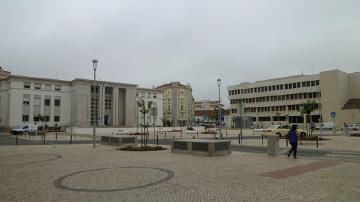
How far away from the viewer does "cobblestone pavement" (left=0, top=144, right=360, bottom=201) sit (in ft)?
23.8

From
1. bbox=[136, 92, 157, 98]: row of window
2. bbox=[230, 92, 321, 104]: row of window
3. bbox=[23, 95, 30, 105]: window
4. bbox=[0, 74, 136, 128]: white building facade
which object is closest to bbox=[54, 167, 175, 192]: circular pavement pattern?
bbox=[0, 74, 136, 128]: white building facade

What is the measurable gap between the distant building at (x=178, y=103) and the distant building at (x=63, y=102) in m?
38.5

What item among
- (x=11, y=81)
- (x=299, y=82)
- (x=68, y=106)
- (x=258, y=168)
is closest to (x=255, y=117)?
(x=299, y=82)

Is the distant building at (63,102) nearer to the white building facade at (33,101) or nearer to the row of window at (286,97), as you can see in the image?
the white building facade at (33,101)

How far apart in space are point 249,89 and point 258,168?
9501 centimetres

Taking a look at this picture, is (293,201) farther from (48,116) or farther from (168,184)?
(48,116)

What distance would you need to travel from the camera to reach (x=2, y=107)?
3132 inches

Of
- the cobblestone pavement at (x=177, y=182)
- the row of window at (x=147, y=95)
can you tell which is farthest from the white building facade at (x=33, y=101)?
the cobblestone pavement at (x=177, y=182)

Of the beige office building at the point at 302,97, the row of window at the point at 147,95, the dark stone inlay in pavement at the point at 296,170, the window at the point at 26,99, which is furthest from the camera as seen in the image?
the row of window at the point at 147,95

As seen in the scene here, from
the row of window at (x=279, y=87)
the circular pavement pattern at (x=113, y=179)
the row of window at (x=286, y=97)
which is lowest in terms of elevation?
the circular pavement pattern at (x=113, y=179)

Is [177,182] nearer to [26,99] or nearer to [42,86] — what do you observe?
[26,99]

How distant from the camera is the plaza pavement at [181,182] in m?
7.26

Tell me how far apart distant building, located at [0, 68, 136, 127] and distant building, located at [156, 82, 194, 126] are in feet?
126

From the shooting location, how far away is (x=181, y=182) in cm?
886
